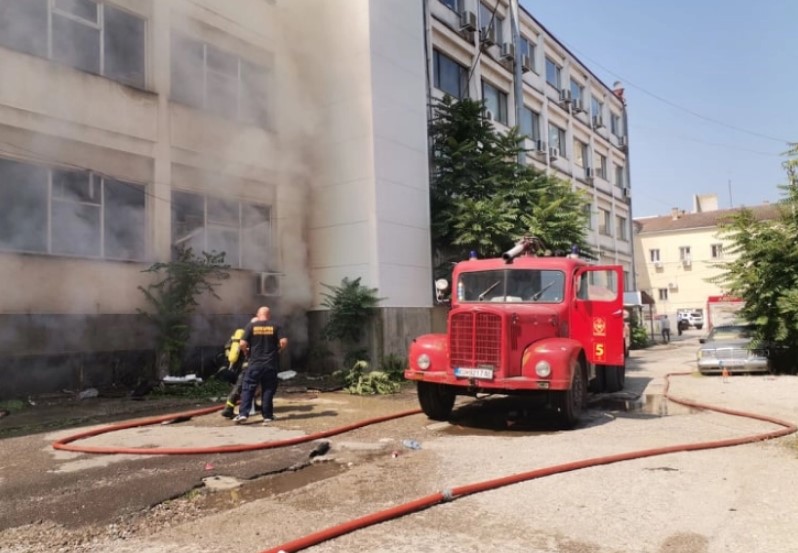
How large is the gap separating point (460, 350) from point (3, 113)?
6783 millimetres

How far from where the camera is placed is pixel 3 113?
7.96 m

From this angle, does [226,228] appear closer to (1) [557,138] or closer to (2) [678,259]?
(1) [557,138]

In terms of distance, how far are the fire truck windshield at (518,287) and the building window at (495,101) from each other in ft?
36.8

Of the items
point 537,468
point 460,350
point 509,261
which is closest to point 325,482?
point 537,468

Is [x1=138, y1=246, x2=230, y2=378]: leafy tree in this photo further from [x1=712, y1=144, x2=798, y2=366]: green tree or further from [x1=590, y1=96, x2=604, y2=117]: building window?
[x1=590, y1=96, x2=604, y2=117]: building window

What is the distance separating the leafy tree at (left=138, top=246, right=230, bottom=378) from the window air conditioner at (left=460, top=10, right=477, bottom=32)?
34.4ft

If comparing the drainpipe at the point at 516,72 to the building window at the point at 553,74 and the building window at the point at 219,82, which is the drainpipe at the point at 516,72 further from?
the building window at the point at 219,82

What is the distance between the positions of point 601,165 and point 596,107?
2.67 meters

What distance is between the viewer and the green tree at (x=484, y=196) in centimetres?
1260

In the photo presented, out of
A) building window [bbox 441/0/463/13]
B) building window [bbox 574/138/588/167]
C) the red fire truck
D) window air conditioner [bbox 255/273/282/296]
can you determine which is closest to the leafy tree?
window air conditioner [bbox 255/273/282/296]

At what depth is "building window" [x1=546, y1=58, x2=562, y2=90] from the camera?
22825mm

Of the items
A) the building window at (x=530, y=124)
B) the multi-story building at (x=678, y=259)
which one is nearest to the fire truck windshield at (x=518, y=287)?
the building window at (x=530, y=124)

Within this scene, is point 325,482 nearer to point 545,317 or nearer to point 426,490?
point 426,490

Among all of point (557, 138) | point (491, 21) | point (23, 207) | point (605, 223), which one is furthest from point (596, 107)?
point (23, 207)
